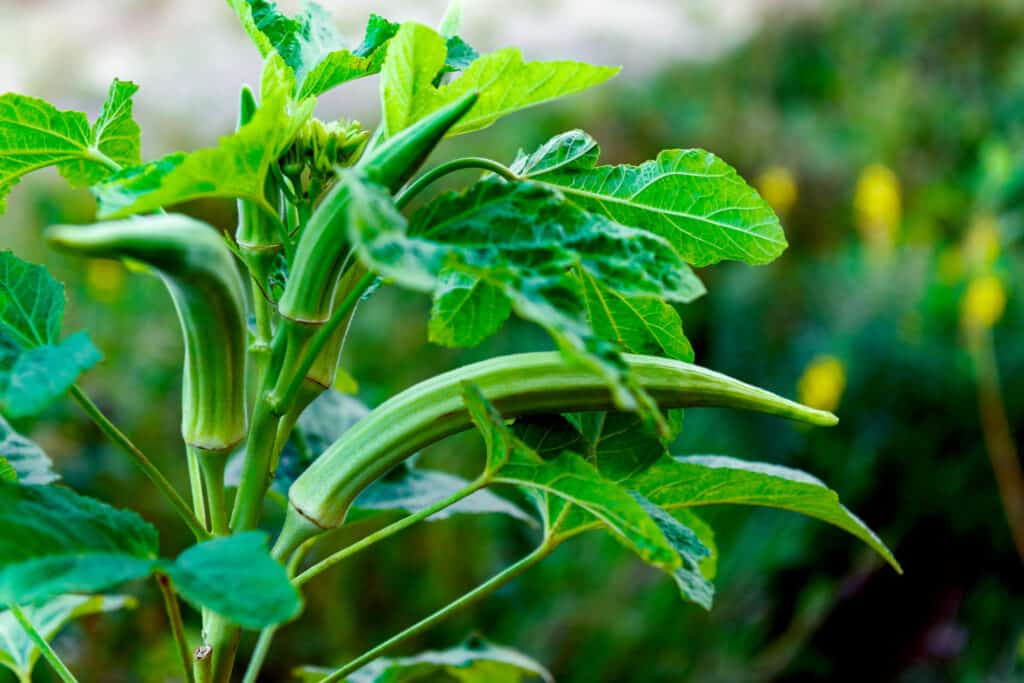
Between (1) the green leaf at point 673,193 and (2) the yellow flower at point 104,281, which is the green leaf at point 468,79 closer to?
(1) the green leaf at point 673,193

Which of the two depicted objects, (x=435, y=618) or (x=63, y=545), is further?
(x=435, y=618)

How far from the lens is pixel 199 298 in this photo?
45 centimetres

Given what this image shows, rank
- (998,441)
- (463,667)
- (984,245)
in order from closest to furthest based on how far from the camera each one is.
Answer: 1. (463,667)
2. (984,245)
3. (998,441)

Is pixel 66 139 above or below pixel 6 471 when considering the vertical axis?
above

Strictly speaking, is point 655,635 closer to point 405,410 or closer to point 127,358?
point 127,358

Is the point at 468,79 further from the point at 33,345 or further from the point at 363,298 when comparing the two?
the point at 33,345

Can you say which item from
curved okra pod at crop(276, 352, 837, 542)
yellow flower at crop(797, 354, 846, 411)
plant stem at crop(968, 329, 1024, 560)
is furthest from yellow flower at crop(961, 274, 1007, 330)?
curved okra pod at crop(276, 352, 837, 542)

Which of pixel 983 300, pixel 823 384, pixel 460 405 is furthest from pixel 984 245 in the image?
pixel 460 405

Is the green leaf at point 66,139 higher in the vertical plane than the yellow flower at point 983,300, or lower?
higher

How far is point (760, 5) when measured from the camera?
7.00 m

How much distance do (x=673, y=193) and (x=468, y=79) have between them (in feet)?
0.43

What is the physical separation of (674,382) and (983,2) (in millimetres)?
6928

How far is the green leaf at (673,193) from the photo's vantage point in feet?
1.69

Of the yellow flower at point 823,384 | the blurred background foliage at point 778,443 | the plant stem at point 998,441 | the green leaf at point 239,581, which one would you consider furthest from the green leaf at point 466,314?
the plant stem at point 998,441
